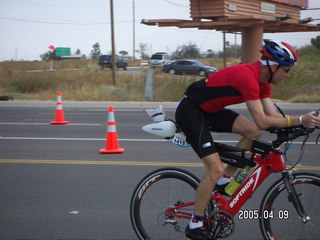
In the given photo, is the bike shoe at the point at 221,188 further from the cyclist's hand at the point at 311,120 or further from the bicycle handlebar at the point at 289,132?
the cyclist's hand at the point at 311,120

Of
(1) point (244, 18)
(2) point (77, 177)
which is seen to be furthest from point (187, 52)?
(2) point (77, 177)

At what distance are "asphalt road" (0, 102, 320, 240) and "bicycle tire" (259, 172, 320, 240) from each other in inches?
28.4

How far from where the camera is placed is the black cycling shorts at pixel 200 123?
4.15 m

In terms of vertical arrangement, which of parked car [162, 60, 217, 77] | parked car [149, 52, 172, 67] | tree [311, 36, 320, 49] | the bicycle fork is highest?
tree [311, 36, 320, 49]

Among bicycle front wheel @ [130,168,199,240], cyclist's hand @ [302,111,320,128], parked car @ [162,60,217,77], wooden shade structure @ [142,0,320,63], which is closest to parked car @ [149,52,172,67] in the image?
parked car @ [162,60,217,77]

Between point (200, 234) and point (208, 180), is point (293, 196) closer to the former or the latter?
point (208, 180)

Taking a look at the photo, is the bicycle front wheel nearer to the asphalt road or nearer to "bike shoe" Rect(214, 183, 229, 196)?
"bike shoe" Rect(214, 183, 229, 196)

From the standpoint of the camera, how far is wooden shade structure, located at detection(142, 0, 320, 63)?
28.0 metres

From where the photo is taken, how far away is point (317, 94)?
2336cm

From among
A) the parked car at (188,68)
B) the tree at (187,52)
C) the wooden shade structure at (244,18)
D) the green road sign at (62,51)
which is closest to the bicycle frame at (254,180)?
the wooden shade structure at (244,18)

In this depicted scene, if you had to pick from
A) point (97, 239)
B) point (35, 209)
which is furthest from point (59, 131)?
point (97, 239)

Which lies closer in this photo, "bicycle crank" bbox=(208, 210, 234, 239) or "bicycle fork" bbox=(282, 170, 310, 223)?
"bicycle fork" bbox=(282, 170, 310, 223)

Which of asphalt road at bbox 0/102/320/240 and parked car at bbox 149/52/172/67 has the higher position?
parked car at bbox 149/52/172/67

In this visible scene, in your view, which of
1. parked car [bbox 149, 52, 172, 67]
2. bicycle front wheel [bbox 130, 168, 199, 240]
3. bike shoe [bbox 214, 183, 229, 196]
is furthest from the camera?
parked car [bbox 149, 52, 172, 67]
